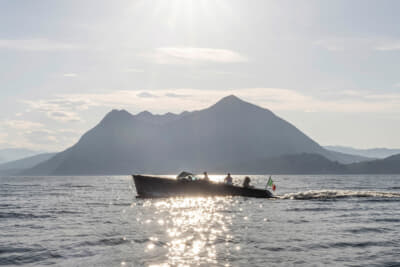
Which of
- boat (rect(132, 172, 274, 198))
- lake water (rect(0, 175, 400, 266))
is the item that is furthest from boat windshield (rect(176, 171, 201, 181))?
lake water (rect(0, 175, 400, 266))

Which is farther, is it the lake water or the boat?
the boat

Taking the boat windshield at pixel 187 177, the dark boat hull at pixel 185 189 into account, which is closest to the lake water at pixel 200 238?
the dark boat hull at pixel 185 189

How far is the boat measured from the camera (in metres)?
52.3

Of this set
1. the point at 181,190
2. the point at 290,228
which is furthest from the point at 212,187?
the point at 290,228

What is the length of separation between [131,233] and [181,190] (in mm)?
27507

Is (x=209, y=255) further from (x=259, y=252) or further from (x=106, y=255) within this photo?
(x=106, y=255)

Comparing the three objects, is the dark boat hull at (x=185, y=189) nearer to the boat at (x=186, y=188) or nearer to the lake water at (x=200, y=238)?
the boat at (x=186, y=188)

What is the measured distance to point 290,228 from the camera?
2734cm

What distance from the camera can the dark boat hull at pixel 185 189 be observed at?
52.3 meters

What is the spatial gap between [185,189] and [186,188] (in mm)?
169

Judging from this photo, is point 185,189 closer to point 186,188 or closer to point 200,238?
point 186,188

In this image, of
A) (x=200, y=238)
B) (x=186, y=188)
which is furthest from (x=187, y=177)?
(x=200, y=238)

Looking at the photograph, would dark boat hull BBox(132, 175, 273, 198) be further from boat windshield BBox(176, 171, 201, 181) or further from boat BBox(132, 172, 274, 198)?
boat windshield BBox(176, 171, 201, 181)

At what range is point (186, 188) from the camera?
52250 mm
